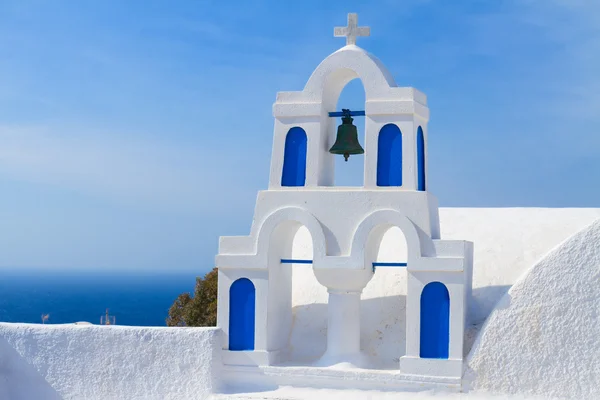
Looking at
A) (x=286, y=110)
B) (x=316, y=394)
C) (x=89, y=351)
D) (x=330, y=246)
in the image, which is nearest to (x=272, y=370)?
(x=316, y=394)

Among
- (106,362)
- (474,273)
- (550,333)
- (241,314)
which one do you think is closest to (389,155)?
(474,273)

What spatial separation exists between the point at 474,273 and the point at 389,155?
3.04 m

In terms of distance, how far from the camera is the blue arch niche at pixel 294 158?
13.3 m

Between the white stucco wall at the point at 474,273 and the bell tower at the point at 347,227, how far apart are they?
1.80ft

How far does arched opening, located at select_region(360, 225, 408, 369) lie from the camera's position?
1330cm

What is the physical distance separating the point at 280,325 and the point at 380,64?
4.32m

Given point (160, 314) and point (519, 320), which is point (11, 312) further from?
point (519, 320)

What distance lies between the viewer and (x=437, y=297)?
12297mm

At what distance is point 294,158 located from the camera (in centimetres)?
1335

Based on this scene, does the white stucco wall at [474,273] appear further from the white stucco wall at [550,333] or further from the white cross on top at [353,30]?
the white cross on top at [353,30]

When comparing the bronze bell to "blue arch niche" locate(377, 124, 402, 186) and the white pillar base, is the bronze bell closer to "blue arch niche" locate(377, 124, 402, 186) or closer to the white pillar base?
"blue arch niche" locate(377, 124, 402, 186)

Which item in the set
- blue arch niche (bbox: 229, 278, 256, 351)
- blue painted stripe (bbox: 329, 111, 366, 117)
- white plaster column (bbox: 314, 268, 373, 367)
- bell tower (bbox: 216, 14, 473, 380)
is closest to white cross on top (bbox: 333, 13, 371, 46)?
bell tower (bbox: 216, 14, 473, 380)

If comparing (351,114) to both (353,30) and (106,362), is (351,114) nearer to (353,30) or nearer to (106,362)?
(353,30)

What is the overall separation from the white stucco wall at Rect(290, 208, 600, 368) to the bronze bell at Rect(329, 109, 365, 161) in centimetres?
254
